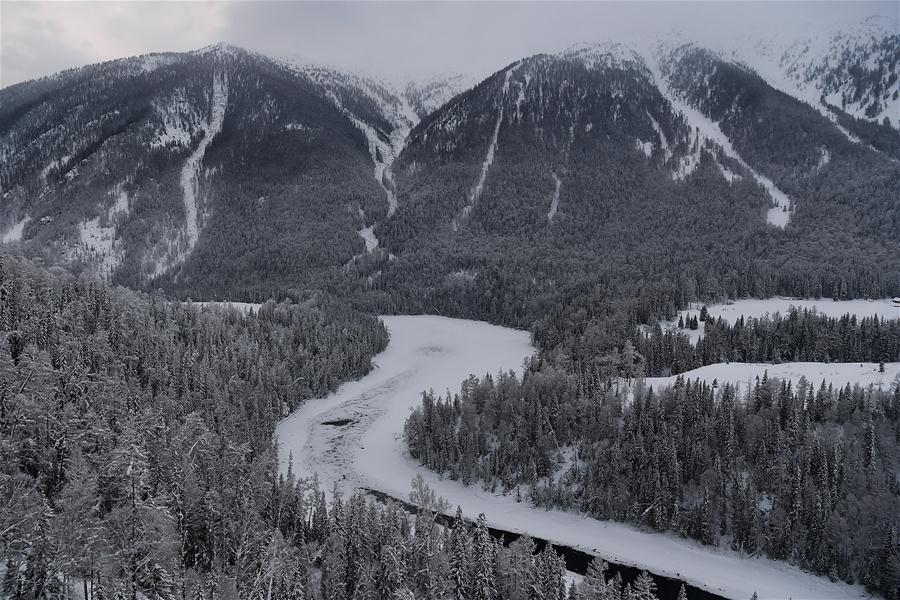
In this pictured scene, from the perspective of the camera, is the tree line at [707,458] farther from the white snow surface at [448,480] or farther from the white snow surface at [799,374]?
the white snow surface at [799,374]

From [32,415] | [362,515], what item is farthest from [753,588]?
[32,415]

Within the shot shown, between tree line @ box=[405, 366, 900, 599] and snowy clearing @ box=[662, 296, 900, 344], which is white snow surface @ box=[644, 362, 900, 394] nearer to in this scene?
tree line @ box=[405, 366, 900, 599]

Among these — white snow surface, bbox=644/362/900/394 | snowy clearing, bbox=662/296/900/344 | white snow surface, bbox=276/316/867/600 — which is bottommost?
white snow surface, bbox=276/316/867/600

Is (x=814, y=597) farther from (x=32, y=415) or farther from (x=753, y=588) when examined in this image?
(x=32, y=415)

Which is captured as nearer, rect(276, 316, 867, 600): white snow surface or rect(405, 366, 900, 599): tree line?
rect(276, 316, 867, 600): white snow surface

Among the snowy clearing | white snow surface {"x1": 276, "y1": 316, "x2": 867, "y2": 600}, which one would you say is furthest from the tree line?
the snowy clearing

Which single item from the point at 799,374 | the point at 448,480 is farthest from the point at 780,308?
the point at 448,480
